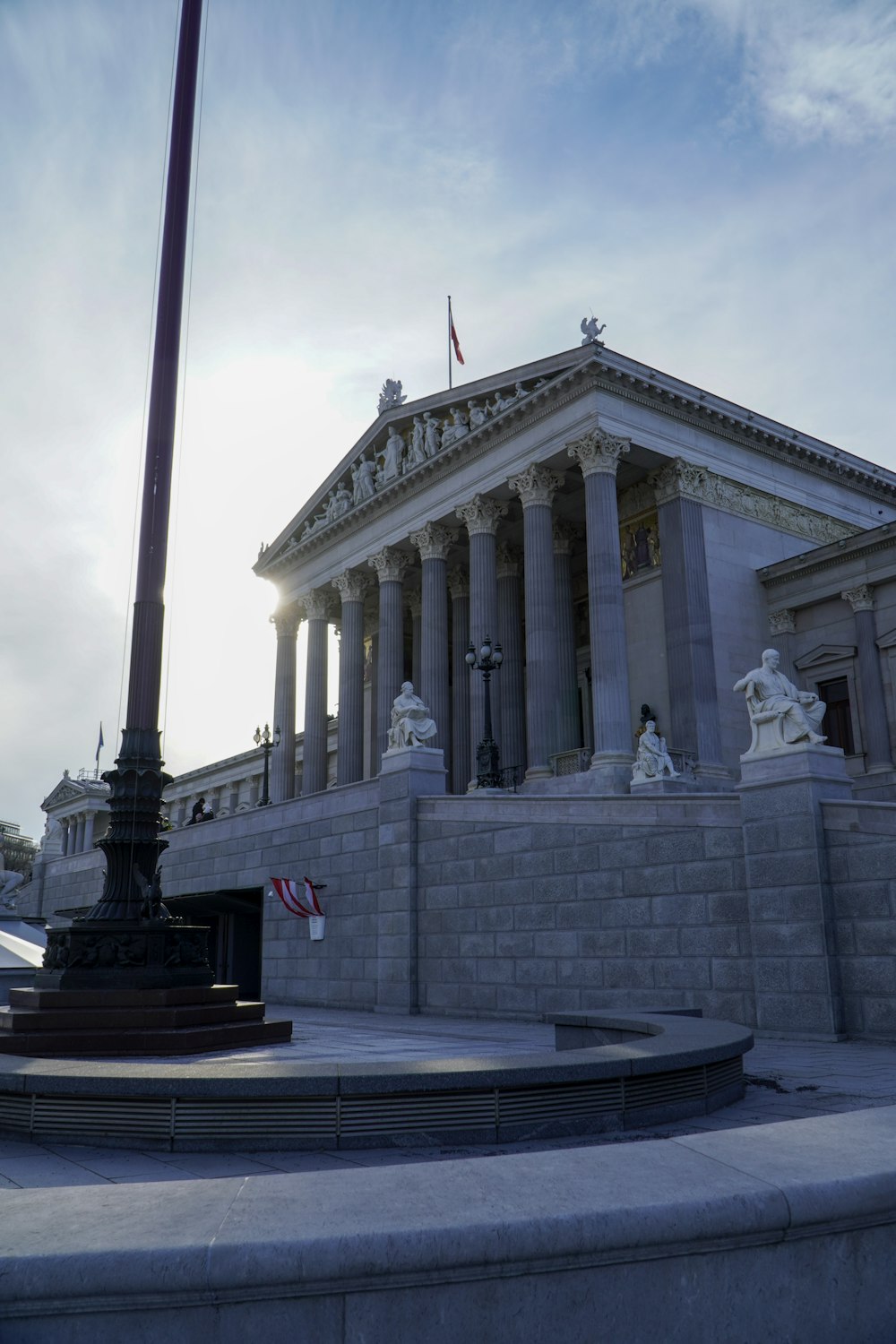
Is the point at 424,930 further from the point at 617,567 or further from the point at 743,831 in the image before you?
the point at 617,567

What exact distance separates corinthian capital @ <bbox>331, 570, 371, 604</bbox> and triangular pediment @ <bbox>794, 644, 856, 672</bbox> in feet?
65.9

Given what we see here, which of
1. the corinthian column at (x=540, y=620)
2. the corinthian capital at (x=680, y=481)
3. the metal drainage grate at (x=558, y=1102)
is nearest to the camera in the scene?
the metal drainage grate at (x=558, y=1102)

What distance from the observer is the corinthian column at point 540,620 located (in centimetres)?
3734

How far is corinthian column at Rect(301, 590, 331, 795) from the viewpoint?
49541mm

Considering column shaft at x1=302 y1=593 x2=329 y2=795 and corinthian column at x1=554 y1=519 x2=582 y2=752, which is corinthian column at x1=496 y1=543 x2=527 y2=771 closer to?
corinthian column at x1=554 y1=519 x2=582 y2=752

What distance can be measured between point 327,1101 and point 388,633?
39723mm

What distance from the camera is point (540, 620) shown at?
125 feet

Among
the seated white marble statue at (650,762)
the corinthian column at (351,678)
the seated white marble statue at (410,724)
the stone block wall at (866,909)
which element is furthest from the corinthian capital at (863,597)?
the stone block wall at (866,909)

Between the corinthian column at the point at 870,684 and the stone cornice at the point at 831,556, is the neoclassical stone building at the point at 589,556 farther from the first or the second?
the stone cornice at the point at 831,556

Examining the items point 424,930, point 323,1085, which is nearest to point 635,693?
point 424,930

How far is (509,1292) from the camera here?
3.91m

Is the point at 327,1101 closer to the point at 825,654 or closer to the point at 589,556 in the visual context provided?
the point at 589,556

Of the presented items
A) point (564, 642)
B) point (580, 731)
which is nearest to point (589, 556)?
point (564, 642)

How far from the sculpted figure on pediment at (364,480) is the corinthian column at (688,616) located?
14479mm
